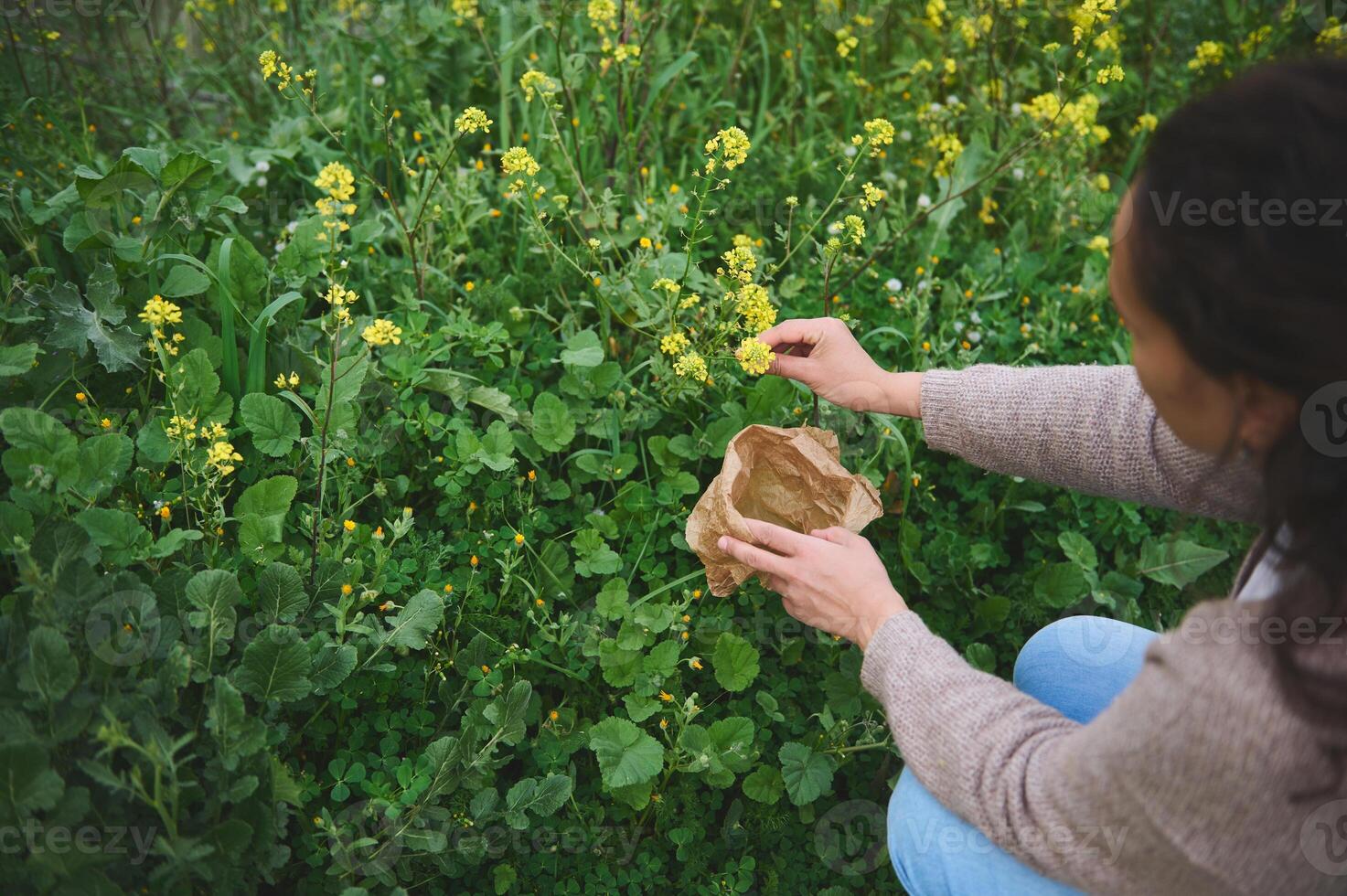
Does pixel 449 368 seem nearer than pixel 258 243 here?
Yes

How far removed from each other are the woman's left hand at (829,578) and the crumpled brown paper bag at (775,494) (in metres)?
0.13

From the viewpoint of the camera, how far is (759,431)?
6.74 ft

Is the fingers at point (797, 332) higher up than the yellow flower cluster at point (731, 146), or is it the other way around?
the yellow flower cluster at point (731, 146)

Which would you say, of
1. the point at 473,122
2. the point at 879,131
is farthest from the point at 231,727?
the point at 879,131

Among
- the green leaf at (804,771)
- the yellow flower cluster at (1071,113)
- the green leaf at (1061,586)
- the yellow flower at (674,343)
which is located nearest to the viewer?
the green leaf at (804,771)

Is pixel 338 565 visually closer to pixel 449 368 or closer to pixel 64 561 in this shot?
pixel 64 561

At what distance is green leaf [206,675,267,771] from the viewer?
1.60m

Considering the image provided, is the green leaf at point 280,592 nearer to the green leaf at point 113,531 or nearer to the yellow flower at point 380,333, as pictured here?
the green leaf at point 113,531

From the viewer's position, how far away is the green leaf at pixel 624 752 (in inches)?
75.2

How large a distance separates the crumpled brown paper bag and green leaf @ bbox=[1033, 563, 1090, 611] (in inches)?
25.8

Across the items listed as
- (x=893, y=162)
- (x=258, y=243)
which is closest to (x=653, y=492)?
(x=258, y=243)

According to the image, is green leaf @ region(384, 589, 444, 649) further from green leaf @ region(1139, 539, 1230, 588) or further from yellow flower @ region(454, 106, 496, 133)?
green leaf @ region(1139, 539, 1230, 588)

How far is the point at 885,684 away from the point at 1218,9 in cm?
375

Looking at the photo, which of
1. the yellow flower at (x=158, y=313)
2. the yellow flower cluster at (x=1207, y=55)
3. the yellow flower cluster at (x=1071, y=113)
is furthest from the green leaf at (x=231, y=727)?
the yellow flower cluster at (x=1207, y=55)
